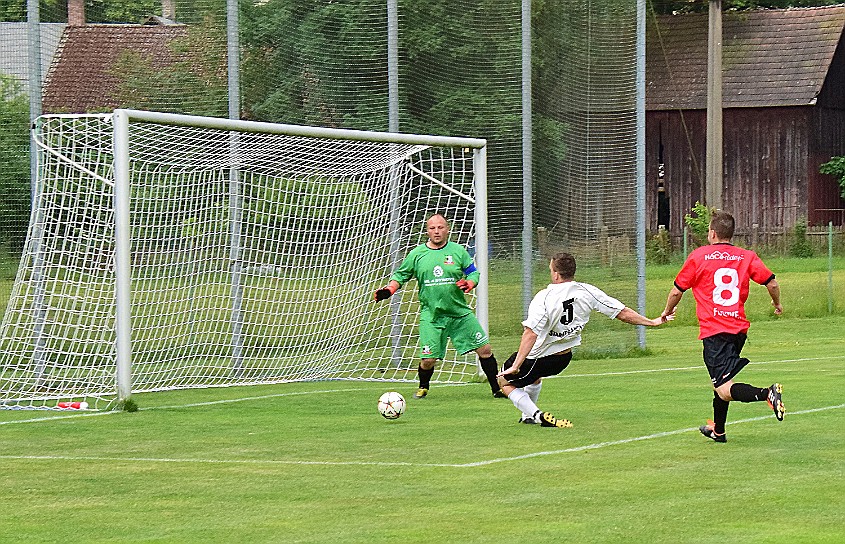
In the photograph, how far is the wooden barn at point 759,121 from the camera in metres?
44.5

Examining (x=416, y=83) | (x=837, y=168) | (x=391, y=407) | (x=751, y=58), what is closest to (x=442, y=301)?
(x=391, y=407)

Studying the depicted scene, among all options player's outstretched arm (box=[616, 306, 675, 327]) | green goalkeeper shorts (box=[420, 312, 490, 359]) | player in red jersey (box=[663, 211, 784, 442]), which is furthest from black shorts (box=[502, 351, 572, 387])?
green goalkeeper shorts (box=[420, 312, 490, 359])

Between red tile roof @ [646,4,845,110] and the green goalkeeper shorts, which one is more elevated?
red tile roof @ [646,4,845,110]

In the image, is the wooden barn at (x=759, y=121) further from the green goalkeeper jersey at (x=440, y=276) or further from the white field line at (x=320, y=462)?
the white field line at (x=320, y=462)

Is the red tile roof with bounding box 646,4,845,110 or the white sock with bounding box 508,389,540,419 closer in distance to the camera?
the white sock with bounding box 508,389,540,419

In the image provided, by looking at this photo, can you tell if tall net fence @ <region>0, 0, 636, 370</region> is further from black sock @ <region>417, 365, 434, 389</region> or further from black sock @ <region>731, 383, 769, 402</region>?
black sock @ <region>731, 383, 769, 402</region>

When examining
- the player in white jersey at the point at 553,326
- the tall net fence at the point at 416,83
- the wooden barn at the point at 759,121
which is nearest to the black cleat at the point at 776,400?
the player in white jersey at the point at 553,326

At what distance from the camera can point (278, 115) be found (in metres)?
18.1

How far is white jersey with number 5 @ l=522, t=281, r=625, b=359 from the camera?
38.1ft

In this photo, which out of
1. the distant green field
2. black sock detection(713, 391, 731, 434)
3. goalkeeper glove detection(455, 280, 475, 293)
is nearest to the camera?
the distant green field

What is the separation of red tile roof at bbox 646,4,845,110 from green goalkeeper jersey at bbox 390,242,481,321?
3205cm

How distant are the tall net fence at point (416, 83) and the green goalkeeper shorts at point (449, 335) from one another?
175 inches

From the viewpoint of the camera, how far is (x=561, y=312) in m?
11.7

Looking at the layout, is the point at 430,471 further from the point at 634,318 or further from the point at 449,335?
the point at 449,335
